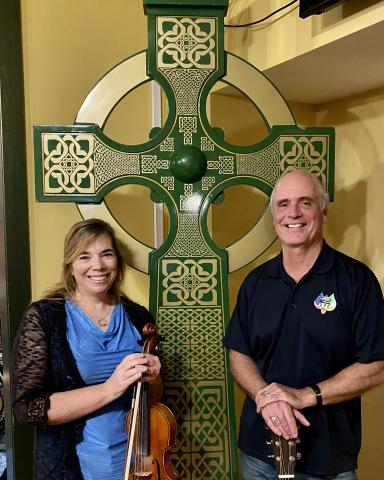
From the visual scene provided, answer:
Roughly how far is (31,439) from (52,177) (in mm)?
1138

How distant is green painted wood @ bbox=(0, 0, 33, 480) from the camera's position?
2.08m

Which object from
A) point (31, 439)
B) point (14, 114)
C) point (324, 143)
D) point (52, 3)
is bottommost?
point (31, 439)

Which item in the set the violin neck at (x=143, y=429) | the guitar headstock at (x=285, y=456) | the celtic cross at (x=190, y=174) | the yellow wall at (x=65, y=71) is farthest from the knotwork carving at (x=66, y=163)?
the guitar headstock at (x=285, y=456)

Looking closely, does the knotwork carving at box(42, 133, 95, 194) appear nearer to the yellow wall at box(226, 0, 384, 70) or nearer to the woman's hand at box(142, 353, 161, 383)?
the woman's hand at box(142, 353, 161, 383)

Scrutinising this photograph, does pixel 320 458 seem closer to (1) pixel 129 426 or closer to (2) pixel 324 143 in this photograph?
(1) pixel 129 426

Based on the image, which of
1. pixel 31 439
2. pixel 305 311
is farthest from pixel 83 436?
pixel 31 439

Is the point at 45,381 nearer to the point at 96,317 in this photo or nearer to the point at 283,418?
the point at 96,317

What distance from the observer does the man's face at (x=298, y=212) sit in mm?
1428

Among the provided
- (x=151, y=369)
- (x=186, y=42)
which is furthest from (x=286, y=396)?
(x=186, y=42)

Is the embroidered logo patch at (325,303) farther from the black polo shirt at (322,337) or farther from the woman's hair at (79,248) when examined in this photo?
the woman's hair at (79,248)

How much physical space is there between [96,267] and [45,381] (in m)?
0.31

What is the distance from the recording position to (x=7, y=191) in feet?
6.91

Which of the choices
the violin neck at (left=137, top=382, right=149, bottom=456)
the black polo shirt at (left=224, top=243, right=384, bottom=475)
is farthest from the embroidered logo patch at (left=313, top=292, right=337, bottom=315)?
the violin neck at (left=137, top=382, right=149, bottom=456)

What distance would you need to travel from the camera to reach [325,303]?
4.60 ft
